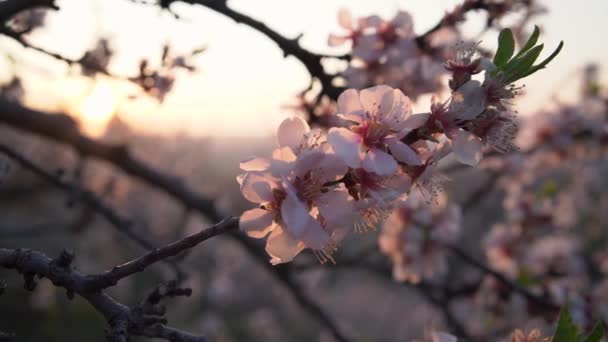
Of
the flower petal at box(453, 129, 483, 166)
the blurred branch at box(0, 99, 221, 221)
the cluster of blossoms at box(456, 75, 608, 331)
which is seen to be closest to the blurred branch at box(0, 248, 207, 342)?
the flower petal at box(453, 129, 483, 166)

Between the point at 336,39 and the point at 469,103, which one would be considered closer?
the point at 469,103

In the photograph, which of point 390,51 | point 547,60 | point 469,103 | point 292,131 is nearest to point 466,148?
point 469,103

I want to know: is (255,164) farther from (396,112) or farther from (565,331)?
(565,331)

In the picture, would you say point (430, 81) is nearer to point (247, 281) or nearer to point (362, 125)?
point (362, 125)

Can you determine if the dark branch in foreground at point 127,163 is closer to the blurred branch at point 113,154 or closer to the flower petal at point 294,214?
the blurred branch at point 113,154

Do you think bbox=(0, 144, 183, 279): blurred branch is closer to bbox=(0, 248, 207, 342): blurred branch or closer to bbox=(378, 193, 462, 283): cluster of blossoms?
bbox=(0, 248, 207, 342): blurred branch

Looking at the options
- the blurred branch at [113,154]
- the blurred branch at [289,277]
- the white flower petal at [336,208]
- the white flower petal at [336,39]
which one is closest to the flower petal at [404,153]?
the white flower petal at [336,208]
